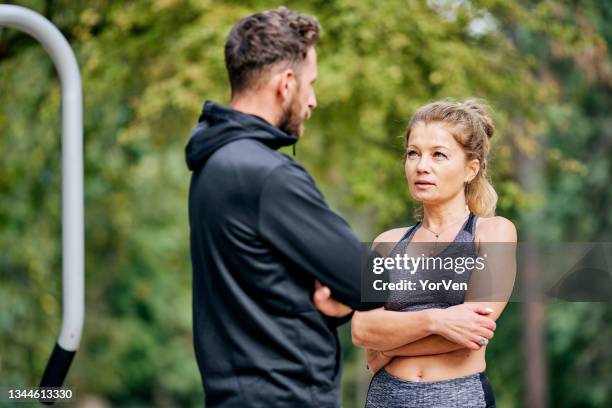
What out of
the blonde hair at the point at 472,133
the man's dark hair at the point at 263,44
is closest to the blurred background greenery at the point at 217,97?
the blonde hair at the point at 472,133

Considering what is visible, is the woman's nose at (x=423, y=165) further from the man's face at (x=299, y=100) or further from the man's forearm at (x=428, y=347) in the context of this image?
the man's forearm at (x=428, y=347)

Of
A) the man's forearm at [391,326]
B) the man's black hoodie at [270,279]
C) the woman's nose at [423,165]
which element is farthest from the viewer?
the woman's nose at [423,165]

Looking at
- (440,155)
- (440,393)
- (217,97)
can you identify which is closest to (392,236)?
(440,155)

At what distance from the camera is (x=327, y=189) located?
10984 mm

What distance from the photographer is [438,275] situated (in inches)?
107

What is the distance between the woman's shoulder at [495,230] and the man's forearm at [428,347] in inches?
12.0

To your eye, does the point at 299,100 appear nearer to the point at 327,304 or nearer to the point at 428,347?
the point at 327,304

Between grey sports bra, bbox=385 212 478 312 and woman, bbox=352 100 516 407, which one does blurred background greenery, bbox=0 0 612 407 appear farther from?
grey sports bra, bbox=385 212 478 312

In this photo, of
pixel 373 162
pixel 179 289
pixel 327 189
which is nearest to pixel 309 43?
pixel 373 162

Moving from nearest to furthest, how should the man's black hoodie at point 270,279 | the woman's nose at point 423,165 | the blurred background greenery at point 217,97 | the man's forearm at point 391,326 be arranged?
the man's black hoodie at point 270,279
the man's forearm at point 391,326
the woman's nose at point 423,165
the blurred background greenery at point 217,97

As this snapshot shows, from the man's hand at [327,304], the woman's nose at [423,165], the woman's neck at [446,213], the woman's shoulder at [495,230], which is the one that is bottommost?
→ the man's hand at [327,304]

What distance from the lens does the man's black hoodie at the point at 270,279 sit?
253 centimetres

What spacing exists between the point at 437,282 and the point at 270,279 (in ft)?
1.59

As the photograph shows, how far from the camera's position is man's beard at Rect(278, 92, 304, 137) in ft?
8.98
